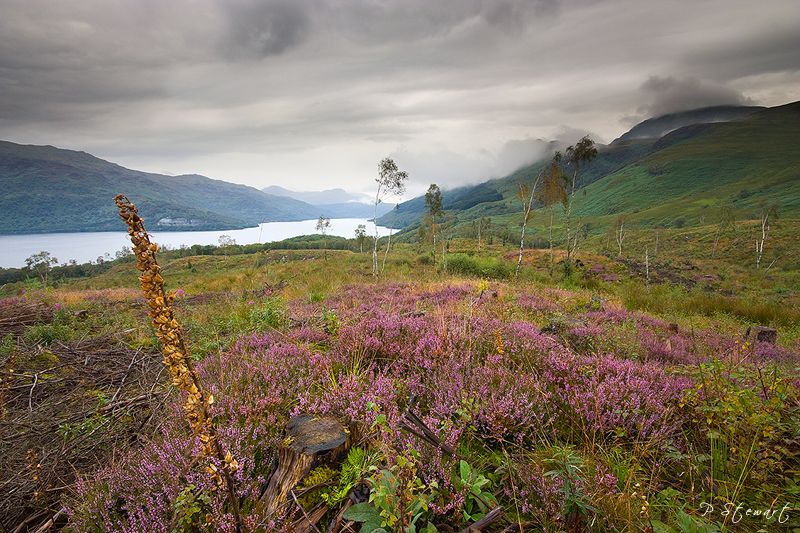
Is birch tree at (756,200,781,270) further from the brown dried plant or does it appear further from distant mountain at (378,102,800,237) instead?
the brown dried plant

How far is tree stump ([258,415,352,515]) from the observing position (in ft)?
6.26

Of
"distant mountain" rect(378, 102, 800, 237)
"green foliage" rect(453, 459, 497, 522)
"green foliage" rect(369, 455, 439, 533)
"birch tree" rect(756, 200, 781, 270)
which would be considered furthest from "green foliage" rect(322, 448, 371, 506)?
"distant mountain" rect(378, 102, 800, 237)

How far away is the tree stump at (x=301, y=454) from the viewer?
191 cm

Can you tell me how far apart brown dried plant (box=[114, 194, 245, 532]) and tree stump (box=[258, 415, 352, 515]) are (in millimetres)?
681

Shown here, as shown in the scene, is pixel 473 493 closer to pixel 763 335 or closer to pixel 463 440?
pixel 463 440

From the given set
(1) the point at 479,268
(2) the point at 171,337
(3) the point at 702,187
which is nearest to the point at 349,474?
(2) the point at 171,337

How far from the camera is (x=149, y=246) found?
1106 mm

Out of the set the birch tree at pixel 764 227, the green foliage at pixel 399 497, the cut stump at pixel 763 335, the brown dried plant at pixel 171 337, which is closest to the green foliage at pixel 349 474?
the green foliage at pixel 399 497

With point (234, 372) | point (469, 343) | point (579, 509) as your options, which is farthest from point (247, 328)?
point (579, 509)

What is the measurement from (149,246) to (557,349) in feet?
14.6

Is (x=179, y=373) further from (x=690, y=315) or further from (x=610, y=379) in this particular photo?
(x=690, y=315)

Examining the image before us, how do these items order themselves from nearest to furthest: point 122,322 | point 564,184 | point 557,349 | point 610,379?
point 610,379, point 557,349, point 122,322, point 564,184

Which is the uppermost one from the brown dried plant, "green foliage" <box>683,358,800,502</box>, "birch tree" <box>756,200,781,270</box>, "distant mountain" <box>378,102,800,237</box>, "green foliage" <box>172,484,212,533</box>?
"distant mountain" <box>378,102,800,237</box>

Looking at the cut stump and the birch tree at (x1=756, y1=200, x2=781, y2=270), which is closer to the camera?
the cut stump
